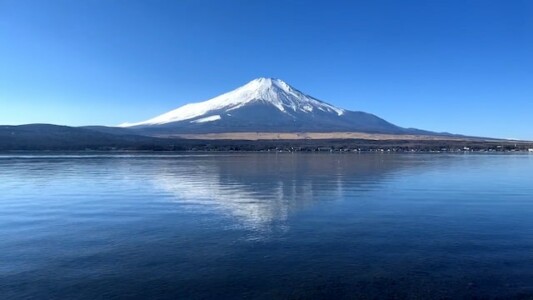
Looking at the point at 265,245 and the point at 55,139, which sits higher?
the point at 55,139

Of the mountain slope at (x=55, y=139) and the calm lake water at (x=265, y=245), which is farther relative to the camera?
the mountain slope at (x=55, y=139)

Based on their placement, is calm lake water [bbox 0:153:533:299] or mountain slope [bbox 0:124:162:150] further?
mountain slope [bbox 0:124:162:150]

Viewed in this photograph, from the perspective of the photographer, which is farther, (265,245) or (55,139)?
(55,139)

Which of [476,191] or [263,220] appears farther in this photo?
[476,191]

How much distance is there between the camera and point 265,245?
12.7 m

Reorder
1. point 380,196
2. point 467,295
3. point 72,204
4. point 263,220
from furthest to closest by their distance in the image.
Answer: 1. point 380,196
2. point 72,204
3. point 263,220
4. point 467,295

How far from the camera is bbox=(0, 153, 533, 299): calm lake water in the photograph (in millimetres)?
9555

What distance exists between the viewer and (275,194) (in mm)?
23484

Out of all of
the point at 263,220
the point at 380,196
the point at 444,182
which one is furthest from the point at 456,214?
the point at 444,182

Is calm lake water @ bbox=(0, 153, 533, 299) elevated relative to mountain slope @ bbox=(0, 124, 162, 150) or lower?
lower

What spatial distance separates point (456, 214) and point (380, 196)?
5.50 metres

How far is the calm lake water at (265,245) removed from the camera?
376 inches

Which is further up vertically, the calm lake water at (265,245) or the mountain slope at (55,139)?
Answer: the mountain slope at (55,139)

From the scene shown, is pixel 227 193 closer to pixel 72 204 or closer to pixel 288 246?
pixel 72 204
